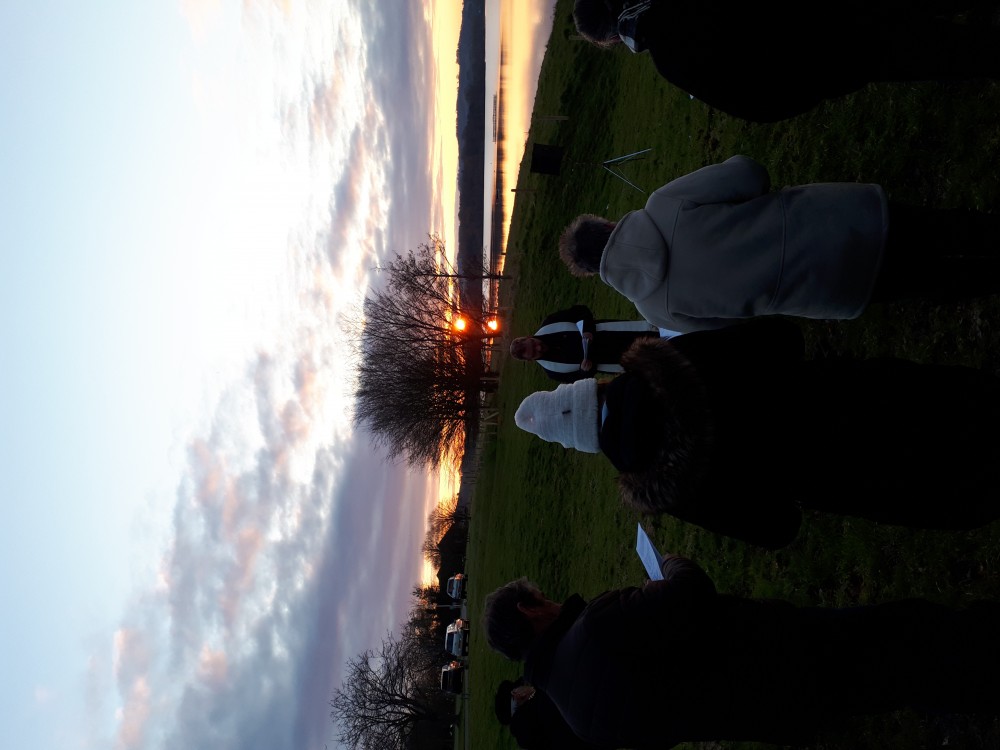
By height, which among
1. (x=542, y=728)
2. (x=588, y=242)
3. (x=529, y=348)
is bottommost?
(x=542, y=728)

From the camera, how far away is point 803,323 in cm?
534

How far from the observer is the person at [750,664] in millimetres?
2471

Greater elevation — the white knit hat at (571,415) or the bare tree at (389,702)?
the white knit hat at (571,415)

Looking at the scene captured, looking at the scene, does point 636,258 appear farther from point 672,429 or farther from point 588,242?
point 672,429

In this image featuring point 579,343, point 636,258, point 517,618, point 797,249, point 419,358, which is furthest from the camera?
point 419,358

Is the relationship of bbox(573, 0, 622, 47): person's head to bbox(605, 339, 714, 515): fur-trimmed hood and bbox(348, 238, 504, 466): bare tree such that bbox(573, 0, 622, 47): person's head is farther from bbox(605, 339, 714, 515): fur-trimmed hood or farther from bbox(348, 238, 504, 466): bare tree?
bbox(348, 238, 504, 466): bare tree

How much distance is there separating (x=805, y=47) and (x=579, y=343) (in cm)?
287

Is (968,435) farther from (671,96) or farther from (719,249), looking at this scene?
(671,96)

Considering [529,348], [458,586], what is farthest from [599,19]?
[458,586]

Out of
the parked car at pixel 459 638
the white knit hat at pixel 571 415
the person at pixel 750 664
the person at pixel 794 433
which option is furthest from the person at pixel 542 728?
the parked car at pixel 459 638

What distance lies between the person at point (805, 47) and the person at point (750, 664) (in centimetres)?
219

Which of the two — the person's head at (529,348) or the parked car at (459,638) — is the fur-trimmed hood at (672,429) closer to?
the person's head at (529,348)

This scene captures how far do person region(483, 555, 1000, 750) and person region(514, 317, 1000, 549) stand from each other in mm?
Answer: 417

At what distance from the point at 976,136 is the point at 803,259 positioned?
7.85 feet
